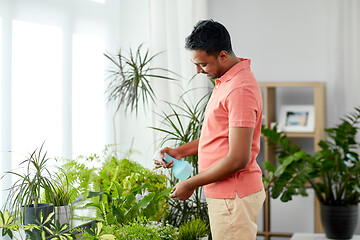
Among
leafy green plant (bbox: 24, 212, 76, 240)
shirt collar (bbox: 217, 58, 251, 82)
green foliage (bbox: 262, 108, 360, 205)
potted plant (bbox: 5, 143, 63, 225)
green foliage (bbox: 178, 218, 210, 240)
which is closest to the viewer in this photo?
shirt collar (bbox: 217, 58, 251, 82)

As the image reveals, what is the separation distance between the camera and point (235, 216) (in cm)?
162

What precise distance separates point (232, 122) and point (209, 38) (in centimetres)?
29

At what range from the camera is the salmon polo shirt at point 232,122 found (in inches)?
59.7

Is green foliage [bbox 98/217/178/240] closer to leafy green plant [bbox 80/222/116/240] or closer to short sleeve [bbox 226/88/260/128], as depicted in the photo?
leafy green plant [bbox 80/222/116/240]

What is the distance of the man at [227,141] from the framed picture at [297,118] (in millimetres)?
2231

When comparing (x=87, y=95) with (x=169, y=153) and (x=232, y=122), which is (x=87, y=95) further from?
(x=232, y=122)

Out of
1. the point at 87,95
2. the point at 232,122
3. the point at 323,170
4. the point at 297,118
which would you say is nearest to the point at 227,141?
the point at 232,122

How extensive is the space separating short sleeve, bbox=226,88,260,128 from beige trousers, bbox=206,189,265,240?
0.28m

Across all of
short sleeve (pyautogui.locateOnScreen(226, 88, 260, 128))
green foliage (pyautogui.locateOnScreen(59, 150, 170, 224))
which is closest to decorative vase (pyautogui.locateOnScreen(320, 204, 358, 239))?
green foliage (pyautogui.locateOnScreen(59, 150, 170, 224))

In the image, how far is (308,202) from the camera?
3.80m

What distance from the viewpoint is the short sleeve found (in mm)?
1499

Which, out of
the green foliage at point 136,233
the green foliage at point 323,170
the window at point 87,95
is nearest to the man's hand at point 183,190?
the green foliage at point 136,233

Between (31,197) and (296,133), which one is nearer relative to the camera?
(31,197)

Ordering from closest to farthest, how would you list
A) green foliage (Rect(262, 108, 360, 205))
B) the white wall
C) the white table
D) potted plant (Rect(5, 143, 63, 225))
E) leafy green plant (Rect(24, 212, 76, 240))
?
leafy green plant (Rect(24, 212, 76, 240))
potted plant (Rect(5, 143, 63, 225))
green foliage (Rect(262, 108, 360, 205))
the white table
the white wall
